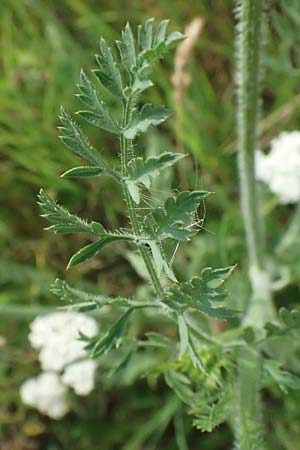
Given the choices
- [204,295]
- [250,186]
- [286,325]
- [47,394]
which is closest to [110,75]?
[204,295]

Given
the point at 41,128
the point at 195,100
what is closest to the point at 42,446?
the point at 41,128

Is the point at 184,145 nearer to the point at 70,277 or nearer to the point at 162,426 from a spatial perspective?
the point at 70,277

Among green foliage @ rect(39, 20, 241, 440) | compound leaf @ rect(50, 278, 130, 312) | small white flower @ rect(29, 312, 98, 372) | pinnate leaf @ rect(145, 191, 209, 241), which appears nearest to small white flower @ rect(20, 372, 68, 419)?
small white flower @ rect(29, 312, 98, 372)

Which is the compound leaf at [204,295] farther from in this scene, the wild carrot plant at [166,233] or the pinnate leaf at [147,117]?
the pinnate leaf at [147,117]

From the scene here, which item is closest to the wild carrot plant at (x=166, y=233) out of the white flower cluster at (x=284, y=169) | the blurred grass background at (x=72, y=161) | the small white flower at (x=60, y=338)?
the white flower cluster at (x=284, y=169)

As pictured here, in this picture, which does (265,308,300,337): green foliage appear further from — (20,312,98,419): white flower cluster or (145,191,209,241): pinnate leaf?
(20,312,98,419): white flower cluster

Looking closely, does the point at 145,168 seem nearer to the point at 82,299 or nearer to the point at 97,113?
the point at 97,113
